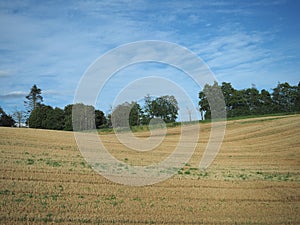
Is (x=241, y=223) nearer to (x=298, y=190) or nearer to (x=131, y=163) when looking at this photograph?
(x=298, y=190)

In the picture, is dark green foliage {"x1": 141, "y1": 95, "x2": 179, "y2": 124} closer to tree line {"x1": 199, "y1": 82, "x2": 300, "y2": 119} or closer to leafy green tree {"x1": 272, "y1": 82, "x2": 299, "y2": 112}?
tree line {"x1": 199, "y1": 82, "x2": 300, "y2": 119}

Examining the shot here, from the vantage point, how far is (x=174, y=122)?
6150 cm

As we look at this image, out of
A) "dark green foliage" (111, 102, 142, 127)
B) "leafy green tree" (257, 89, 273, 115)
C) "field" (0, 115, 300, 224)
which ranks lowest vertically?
"field" (0, 115, 300, 224)

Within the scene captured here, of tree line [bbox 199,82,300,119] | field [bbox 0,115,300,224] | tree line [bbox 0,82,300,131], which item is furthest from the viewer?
tree line [bbox 199,82,300,119]

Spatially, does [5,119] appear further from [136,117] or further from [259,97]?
[259,97]

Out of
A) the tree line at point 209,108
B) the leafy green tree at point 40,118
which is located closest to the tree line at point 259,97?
the tree line at point 209,108

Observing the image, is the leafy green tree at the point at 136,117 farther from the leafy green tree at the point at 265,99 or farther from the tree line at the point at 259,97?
the leafy green tree at the point at 265,99

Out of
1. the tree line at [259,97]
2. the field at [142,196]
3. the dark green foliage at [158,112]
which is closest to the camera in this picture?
the field at [142,196]

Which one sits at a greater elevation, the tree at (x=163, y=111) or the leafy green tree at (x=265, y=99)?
the leafy green tree at (x=265, y=99)

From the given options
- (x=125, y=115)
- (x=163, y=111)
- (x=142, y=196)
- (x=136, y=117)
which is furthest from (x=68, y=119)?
(x=142, y=196)

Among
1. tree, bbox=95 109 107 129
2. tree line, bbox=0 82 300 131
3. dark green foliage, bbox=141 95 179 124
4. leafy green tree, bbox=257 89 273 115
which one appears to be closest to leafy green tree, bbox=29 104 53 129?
tree line, bbox=0 82 300 131

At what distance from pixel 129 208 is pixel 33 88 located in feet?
327

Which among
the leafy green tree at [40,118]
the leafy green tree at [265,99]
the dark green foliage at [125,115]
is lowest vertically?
the dark green foliage at [125,115]

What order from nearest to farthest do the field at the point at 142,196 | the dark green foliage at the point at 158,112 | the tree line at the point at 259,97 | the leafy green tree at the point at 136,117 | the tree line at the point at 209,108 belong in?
the field at the point at 142,196 → the dark green foliage at the point at 158,112 → the leafy green tree at the point at 136,117 → the tree line at the point at 209,108 → the tree line at the point at 259,97
